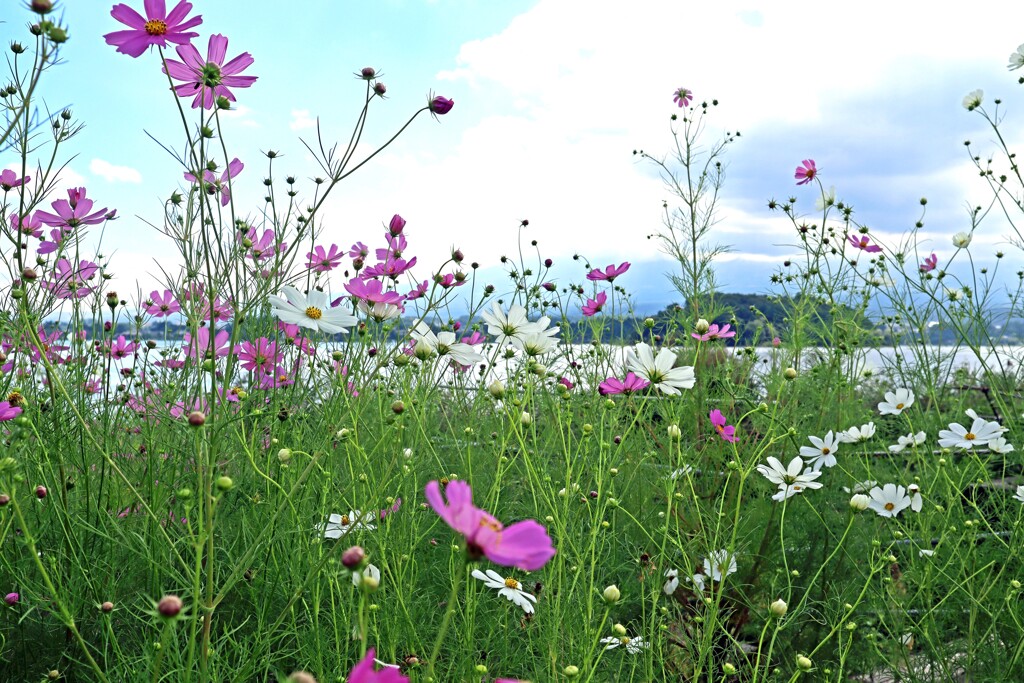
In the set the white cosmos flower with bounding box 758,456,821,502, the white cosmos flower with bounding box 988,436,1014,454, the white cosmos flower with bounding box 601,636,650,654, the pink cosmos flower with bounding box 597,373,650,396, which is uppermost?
the pink cosmos flower with bounding box 597,373,650,396

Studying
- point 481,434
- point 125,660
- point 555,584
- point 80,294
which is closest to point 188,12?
point 125,660

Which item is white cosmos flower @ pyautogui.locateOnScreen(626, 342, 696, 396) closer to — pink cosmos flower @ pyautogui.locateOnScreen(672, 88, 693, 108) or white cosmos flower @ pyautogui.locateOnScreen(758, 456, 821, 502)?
white cosmos flower @ pyautogui.locateOnScreen(758, 456, 821, 502)

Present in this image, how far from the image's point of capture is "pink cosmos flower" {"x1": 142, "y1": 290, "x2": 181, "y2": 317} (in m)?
2.11

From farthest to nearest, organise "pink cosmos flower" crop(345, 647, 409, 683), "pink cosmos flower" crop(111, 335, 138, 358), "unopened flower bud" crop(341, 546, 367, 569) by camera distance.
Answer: "pink cosmos flower" crop(111, 335, 138, 358), "unopened flower bud" crop(341, 546, 367, 569), "pink cosmos flower" crop(345, 647, 409, 683)

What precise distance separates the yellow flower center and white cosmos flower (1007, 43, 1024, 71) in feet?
8.85

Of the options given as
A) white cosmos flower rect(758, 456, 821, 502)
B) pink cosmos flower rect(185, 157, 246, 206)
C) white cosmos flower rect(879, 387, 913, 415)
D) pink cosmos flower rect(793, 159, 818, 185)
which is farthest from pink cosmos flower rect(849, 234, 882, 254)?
pink cosmos flower rect(185, 157, 246, 206)

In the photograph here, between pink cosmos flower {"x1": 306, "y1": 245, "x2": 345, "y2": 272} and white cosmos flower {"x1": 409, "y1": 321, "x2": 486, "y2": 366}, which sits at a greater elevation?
pink cosmos flower {"x1": 306, "y1": 245, "x2": 345, "y2": 272}

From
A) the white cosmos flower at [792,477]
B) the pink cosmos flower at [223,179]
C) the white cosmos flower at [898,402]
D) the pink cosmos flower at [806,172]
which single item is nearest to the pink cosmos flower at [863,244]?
the pink cosmos flower at [806,172]

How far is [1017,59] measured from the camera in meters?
2.42

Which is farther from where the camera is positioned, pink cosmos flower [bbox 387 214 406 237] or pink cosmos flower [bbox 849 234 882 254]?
pink cosmos flower [bbox 849 234 882 254]

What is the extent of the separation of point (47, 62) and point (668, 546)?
158 cm

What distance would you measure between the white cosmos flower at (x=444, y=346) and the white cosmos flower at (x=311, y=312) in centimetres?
14

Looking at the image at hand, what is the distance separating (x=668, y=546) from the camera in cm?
174

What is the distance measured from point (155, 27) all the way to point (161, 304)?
141 cm
